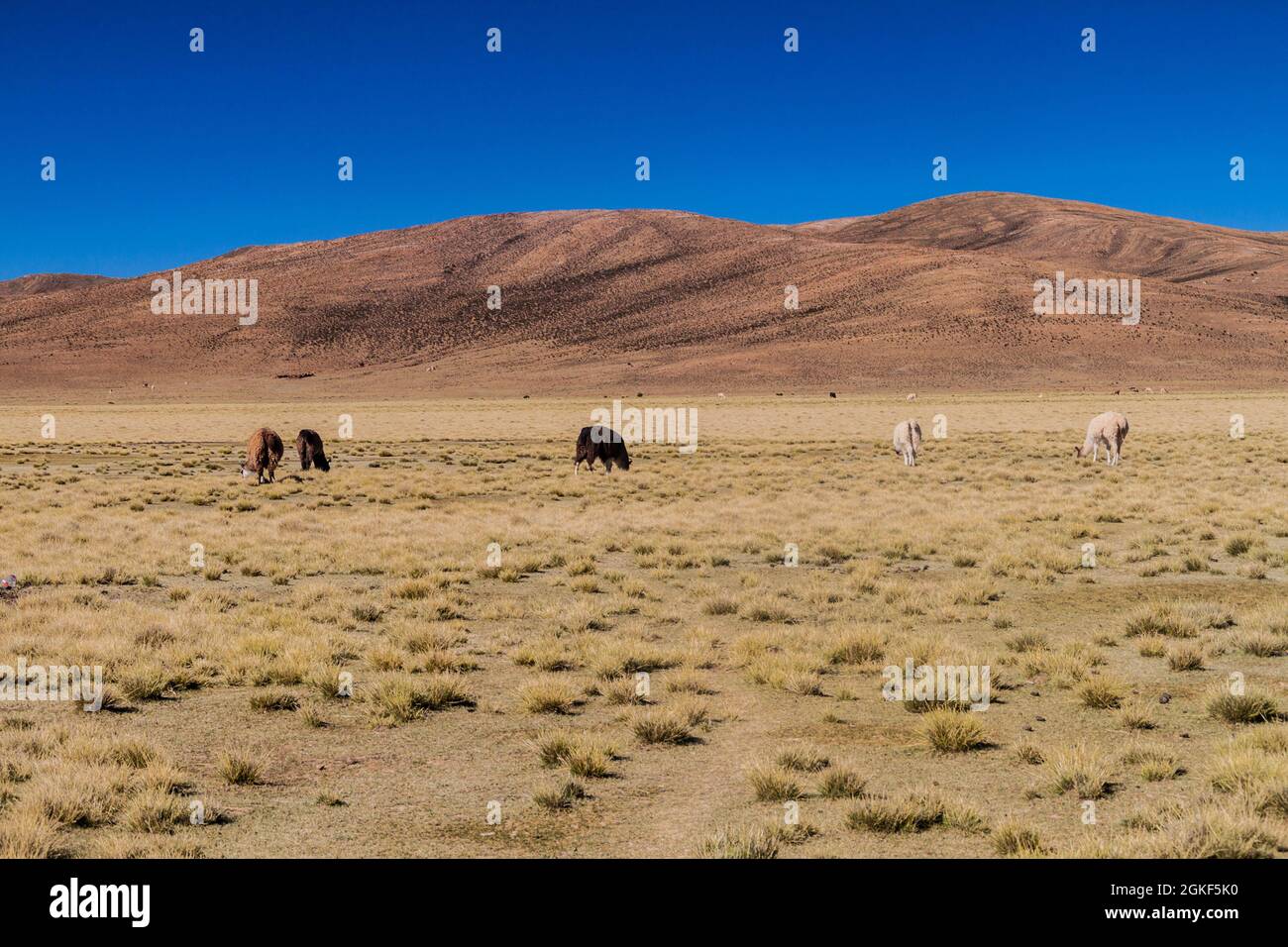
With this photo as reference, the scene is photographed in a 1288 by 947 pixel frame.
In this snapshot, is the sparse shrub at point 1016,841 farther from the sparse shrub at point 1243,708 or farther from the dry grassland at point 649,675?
the sparse shrub at point 1243,708

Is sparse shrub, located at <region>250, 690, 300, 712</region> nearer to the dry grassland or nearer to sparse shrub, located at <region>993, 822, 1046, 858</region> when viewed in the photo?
the dry grassland

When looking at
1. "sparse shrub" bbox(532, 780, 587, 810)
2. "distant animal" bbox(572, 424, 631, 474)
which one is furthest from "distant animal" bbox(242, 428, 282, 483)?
"sparse shrub" bbox(532, 780, 587, 810)

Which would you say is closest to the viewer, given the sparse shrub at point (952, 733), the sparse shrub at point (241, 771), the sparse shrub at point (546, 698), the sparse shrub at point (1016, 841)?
the sparse shrub at point (1016, 841)

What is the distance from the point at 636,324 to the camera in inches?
5443

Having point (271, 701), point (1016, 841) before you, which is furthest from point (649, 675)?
point (1016, 841)

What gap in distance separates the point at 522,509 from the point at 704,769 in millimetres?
16134

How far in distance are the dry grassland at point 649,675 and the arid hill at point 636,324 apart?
8863 cm

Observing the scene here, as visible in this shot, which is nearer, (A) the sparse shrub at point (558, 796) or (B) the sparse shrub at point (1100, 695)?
(A) the sparse shrub at point (558, 796)

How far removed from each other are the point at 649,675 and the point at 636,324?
131 meters

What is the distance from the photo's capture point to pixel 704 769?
23.2ft

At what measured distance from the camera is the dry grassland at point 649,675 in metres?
5.98

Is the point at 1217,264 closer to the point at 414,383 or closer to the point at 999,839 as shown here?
the point at 414,383

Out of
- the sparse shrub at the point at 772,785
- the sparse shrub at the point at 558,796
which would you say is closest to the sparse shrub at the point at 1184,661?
the sparse shrub at the point at 772,785

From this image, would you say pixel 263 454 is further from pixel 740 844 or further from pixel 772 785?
pixel 740 844
